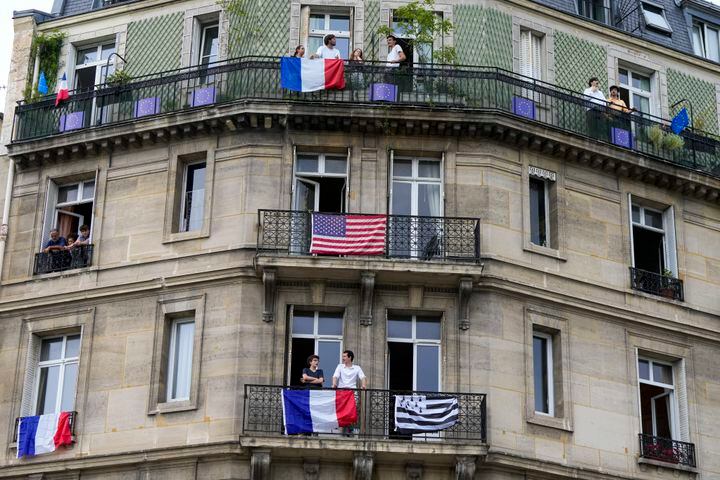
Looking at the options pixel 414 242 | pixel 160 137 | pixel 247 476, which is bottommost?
pixel 247 476

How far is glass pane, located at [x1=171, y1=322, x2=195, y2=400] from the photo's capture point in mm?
31406

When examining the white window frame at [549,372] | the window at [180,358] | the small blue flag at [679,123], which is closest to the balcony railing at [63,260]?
the window at [180,358]

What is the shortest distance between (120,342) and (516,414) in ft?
28.3

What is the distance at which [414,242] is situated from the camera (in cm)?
3159

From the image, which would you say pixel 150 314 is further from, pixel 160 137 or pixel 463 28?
pixel 463 28

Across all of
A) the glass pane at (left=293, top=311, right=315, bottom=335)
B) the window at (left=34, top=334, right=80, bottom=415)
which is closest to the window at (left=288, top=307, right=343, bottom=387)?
the glass pane at (left=293, top=311, right=315, bottom=335)

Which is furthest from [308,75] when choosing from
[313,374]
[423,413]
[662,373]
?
[662,373]

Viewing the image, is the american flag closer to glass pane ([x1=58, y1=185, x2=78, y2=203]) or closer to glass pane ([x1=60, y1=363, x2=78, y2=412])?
glass pane ([x1=60, y1=363, x2=78, y2=412])

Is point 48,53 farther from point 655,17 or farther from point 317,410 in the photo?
point 655,17

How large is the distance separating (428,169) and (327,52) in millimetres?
3444

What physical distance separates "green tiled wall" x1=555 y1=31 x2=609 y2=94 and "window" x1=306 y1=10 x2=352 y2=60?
5.02 meters

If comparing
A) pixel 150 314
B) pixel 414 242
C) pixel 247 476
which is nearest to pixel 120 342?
pixel 150 314

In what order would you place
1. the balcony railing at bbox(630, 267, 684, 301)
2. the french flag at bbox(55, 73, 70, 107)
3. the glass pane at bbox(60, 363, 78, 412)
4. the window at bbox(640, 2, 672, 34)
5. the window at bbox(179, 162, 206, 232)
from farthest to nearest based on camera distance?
the window at bbox(640, 2, 672, 34) < the french flag at bbox(55, 73, 70, 107) < the balcony railing at bbox(630, 267, 684, 301) < the window at bbox(179, 162, 206, 232) < the glass pane at bbox(60, 363, 78, 412)

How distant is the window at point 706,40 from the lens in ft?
126
